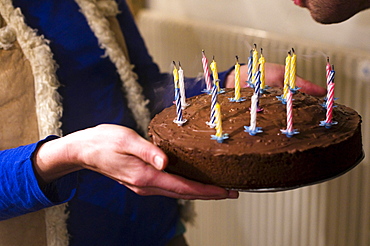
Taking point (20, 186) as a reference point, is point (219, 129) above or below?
above

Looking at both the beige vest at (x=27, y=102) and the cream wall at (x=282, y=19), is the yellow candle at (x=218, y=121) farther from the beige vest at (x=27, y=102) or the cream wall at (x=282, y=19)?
the cream wall at (x=282, y=19)

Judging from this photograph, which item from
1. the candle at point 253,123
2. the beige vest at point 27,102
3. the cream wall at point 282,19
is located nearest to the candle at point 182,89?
the candle at point 253,123

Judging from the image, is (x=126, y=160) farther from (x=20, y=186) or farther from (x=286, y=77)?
(x=286, y=77)

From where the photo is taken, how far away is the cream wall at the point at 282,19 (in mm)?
1441

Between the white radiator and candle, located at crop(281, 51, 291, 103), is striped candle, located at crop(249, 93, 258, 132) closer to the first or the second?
candle, located at crop(281, 51, 291, 103)

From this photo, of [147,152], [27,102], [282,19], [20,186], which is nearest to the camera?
[147,152]

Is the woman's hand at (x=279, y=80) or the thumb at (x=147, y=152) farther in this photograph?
the woman's hand at (x=279, y=80)

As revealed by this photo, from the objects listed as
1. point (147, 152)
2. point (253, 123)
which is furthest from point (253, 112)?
point (147, 152)

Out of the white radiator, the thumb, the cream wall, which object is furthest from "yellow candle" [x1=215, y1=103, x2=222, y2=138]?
the cream wall

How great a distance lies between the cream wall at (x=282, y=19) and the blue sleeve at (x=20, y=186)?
3.30 feet

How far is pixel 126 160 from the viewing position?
777mm

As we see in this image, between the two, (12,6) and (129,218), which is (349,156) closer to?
(129,218)

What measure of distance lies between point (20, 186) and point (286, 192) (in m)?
1.10

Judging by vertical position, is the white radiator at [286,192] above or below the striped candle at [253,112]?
below
